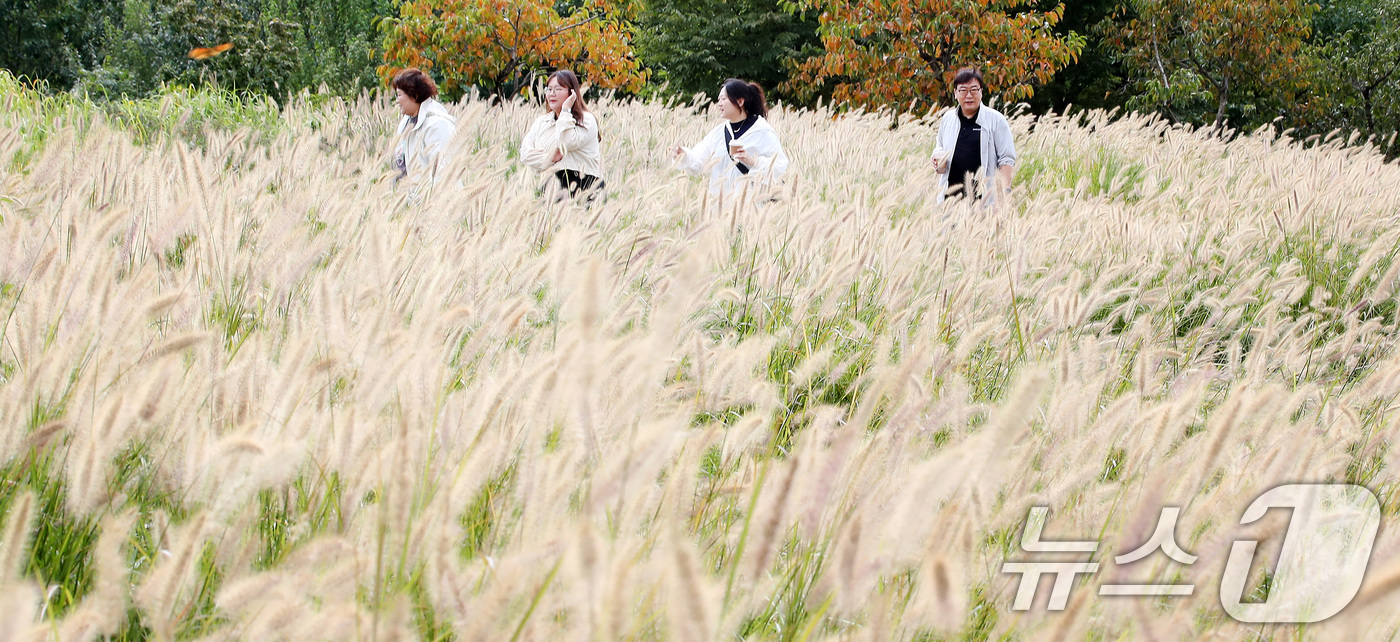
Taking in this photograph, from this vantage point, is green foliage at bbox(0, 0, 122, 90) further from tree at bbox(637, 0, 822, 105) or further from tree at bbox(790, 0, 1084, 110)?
tree at bbox(790, 0, 1084, 110)

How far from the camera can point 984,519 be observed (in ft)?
3.85

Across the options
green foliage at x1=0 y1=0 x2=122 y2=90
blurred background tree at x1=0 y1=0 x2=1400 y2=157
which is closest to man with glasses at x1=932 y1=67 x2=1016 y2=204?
blurred background tree at x1=0 y1=0 x2=1400 y2=157

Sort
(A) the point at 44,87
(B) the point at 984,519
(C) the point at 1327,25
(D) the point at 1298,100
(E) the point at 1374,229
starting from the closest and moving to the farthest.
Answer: (B) the point at 984,519 → (E) the point at 1374,229 → (A) the point at 44,87 → (D) the point at 1298,100 → (C) the point at 1327,25

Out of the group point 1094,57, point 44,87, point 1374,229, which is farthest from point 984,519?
point 1094,57

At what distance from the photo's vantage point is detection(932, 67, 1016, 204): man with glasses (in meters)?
6.08

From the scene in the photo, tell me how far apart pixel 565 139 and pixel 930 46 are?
1034cm

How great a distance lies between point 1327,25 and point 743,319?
3046 cm

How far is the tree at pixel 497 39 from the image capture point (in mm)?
12000

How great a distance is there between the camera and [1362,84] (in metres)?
19.8

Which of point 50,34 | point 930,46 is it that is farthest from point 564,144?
point 50,34

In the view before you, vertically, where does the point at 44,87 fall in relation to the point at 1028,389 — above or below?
below

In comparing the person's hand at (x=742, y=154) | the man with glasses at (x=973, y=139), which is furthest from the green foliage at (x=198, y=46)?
the man with glasses at (x=973, y=139)

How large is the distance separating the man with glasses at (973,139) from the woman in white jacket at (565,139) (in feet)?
7.41

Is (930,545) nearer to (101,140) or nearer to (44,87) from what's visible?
(101,140)
